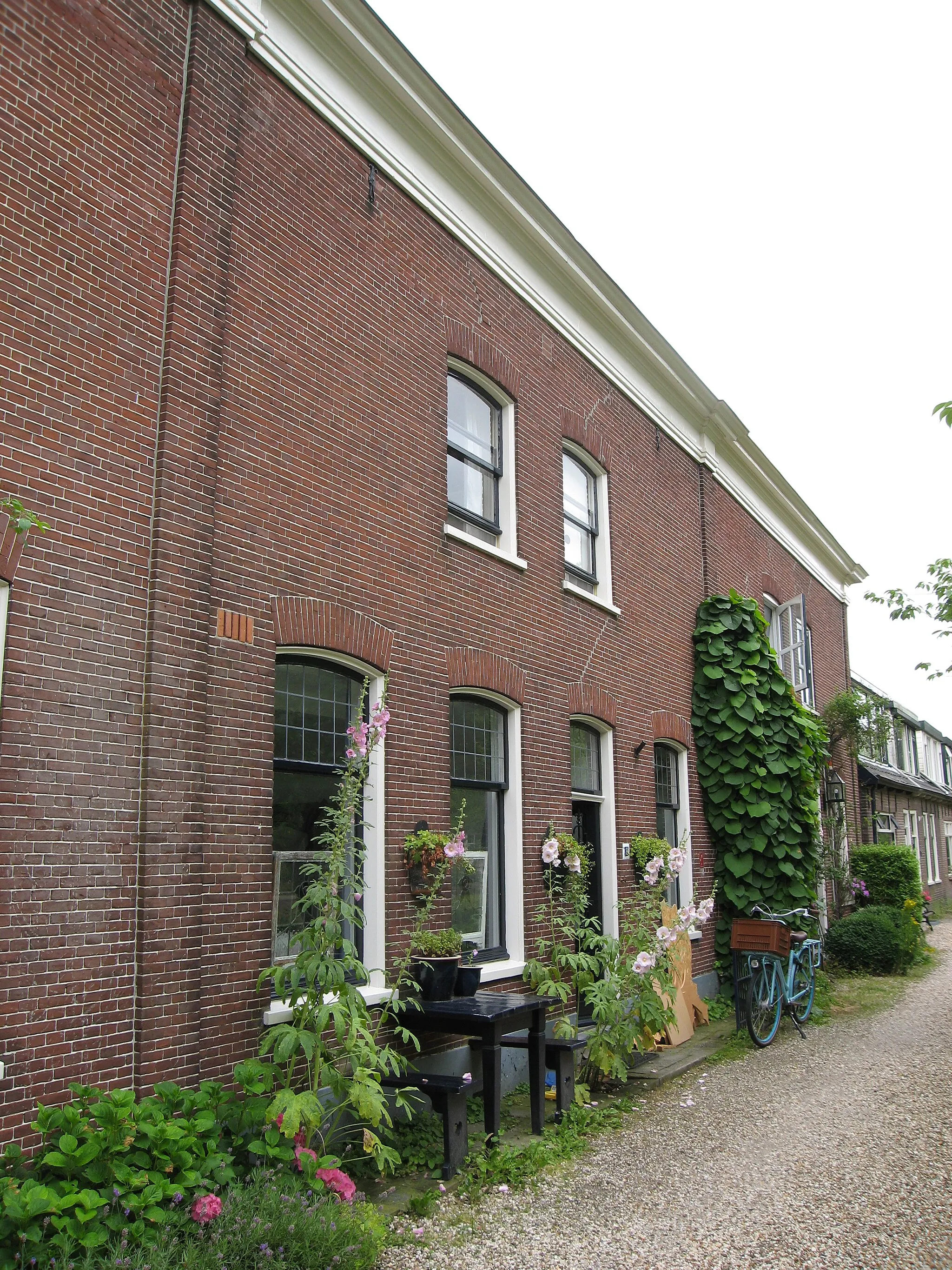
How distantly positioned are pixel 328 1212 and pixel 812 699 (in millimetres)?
18083

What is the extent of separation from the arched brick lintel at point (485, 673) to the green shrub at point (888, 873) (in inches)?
538

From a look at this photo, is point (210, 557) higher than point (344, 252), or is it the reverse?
point (344, 252)

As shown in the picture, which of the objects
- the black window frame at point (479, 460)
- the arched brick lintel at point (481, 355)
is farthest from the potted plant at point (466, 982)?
the arched brick lintel at point (481, 355)

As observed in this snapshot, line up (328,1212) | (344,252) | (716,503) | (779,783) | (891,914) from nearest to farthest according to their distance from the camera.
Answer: (328,1212), (344,252), (779,783), (716,503), (891,914)

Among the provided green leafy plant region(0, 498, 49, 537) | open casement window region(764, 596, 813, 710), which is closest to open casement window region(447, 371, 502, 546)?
green leafy plant region(0, 498, 49, 537)

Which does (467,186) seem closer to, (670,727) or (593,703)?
(593,703)

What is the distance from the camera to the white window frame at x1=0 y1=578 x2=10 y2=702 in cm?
531

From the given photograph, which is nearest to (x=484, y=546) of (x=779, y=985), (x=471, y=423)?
(x=471, y=423)

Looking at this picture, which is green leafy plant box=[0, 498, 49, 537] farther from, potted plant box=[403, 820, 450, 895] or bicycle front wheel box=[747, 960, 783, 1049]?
bicycle front wheel box=[747, 960, 783, 1049]

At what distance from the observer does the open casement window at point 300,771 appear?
7.06 metres

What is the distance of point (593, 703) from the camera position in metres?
11.4

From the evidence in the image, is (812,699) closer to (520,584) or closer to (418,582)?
(520,584)

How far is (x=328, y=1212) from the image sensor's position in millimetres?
5195

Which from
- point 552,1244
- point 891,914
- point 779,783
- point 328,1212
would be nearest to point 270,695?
point 328,1212
